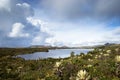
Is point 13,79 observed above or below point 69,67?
below

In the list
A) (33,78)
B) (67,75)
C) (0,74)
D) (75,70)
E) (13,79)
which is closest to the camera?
(67,75)

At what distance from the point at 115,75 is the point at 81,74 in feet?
7.23

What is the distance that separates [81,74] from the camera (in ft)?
33.0

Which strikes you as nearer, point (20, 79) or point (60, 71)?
point (60, 71)

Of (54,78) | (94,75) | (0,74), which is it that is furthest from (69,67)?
(0,74)

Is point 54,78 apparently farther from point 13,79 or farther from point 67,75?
point 13,79

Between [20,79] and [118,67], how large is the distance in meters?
6.94

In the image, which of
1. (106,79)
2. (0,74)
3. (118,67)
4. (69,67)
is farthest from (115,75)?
(0,74)

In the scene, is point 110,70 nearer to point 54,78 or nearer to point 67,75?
point 67,75

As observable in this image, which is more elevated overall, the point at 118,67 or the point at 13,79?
the point at 118,67

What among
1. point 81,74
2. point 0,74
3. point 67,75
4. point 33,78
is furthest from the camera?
point 0,74

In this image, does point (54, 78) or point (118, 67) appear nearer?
point (118, 67)

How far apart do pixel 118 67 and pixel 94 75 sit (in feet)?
4.68

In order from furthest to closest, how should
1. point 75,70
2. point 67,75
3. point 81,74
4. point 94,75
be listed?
point 75,70, point 67,75, point 94,75, point 81,74
